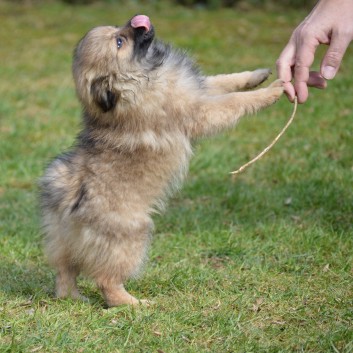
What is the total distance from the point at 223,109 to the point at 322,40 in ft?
2.33

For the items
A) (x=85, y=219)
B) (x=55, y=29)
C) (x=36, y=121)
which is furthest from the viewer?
(x=55, y=29)

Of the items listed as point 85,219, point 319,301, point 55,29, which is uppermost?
point 85,219

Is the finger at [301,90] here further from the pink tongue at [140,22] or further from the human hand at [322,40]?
the pink tongue at [140,22]

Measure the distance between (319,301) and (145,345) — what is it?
1.06 metres

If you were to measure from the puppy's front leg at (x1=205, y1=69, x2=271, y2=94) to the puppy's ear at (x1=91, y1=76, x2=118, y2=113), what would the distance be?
28.4 inches

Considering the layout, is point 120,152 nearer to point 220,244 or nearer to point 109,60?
point 109,60

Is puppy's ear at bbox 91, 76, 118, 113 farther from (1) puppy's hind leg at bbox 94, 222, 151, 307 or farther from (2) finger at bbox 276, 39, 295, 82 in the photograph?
(2) finger at bbox 276, 39, 295, 82

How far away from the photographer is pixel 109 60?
407cm

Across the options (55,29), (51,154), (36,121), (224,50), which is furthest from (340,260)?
(55,29)

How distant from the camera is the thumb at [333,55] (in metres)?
4.22

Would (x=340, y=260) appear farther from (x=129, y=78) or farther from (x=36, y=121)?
(x=36, y=121)

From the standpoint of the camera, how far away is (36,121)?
804cm

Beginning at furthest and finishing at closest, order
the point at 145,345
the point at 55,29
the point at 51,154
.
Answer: the point at 55,29 < the point at 51,154 < the point at 145,345

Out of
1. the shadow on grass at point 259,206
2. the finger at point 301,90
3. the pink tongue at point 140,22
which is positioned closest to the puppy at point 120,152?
the pink tongue at point 140,22
